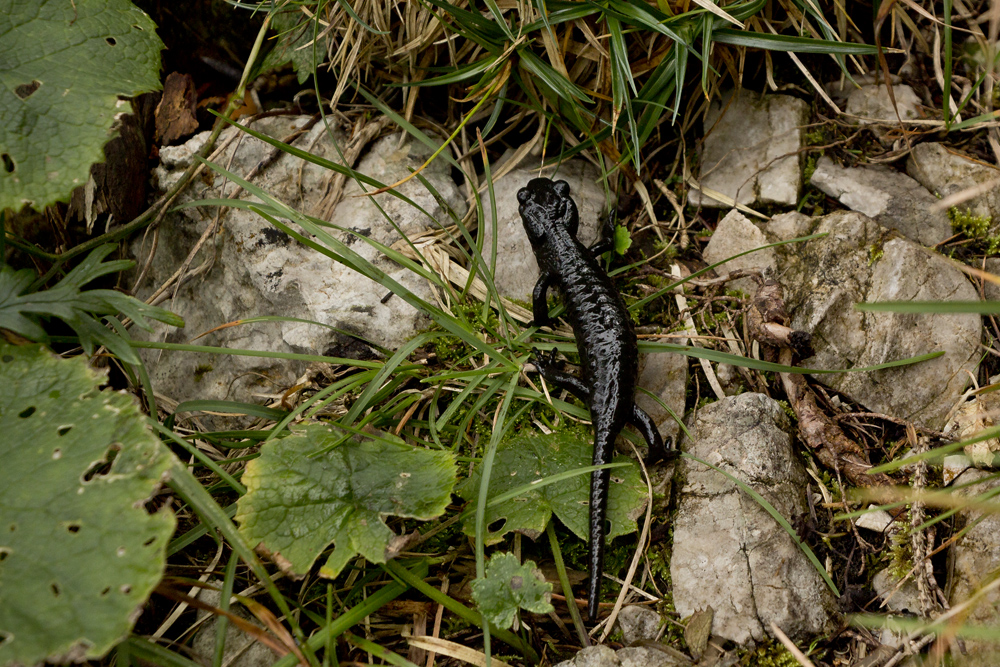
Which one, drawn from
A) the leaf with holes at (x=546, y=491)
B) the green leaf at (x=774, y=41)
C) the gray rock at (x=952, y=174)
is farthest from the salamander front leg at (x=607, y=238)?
the gray rock at (x=952, y=174)

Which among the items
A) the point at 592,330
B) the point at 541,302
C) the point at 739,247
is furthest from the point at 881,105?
the point at 541,302

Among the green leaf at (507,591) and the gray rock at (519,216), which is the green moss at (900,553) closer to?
the green leaf at (507,591)

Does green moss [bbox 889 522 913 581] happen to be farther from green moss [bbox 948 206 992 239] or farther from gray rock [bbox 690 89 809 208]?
gray rock [bbox 690 89 809 208]

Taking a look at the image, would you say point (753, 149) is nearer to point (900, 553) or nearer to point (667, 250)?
point (667, 250)

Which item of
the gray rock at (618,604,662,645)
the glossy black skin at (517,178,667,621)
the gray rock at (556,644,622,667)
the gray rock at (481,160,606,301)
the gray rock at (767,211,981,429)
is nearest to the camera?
the gray rock at (556,644,622,667)

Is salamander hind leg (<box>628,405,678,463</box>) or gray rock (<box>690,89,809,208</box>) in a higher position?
gray rock (<box>690,89,809,208</box>)

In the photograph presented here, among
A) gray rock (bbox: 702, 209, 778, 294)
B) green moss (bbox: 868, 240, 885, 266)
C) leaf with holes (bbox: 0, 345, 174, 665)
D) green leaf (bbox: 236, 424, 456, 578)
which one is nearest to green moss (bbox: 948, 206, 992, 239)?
green moss (bbox: 868, 240, 885, 266)

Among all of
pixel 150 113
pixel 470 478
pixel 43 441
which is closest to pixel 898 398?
pixel 470 478
